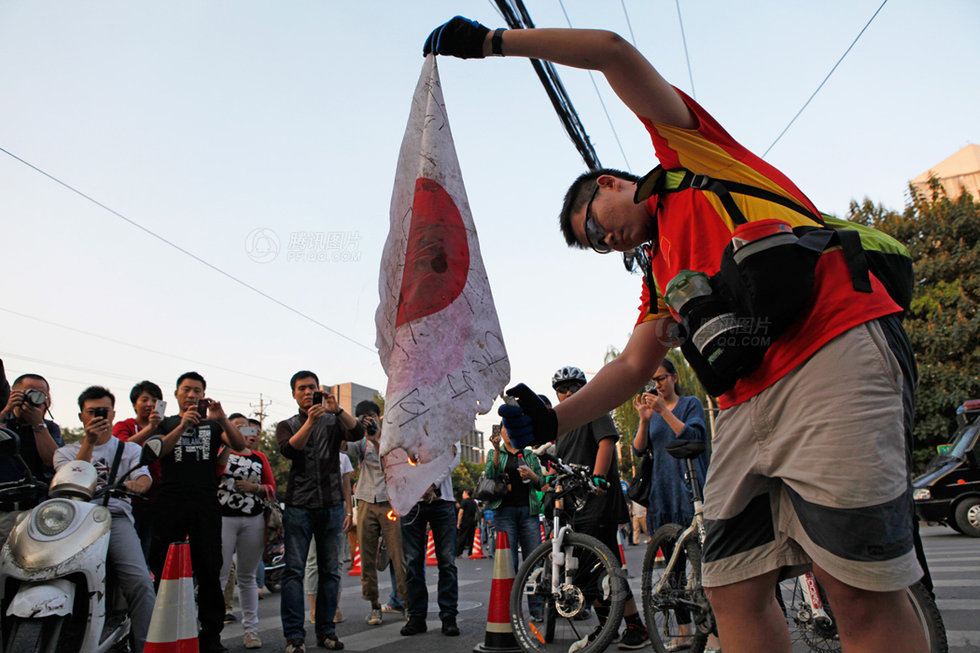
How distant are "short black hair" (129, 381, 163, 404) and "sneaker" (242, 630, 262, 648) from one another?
82.3 inches

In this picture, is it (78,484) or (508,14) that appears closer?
(78,484)

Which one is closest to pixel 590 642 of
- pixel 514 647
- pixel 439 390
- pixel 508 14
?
pixel 514 647

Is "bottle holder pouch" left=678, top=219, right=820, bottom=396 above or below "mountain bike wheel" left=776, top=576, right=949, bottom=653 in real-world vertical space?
above

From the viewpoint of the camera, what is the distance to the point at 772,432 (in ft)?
5.06

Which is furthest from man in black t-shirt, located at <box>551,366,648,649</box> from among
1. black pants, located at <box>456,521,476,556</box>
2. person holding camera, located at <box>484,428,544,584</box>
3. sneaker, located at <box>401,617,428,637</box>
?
black pants, located at <box>456,521,476,556</box>

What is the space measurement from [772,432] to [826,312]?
29 centimetres

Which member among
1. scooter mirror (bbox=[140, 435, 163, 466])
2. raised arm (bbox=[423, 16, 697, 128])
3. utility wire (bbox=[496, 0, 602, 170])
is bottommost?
scooter mirror (bbox=[140, 435, 163, 466])

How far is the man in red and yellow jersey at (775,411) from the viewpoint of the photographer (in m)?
1.38

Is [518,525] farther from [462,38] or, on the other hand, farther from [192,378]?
[462,38]

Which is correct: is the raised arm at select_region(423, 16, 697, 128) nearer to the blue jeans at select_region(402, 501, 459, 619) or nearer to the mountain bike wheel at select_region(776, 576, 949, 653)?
the mountain bike wheel at select_region(776, 576, 949, 653)

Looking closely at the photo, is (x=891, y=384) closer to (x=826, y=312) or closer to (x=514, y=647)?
(x=826, y=312)

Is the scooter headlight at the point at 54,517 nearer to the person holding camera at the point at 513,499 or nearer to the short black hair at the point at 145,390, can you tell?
the short black hair at the point at 145,390

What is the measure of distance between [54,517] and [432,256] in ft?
9.77

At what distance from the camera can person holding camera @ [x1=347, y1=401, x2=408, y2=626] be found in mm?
6727
